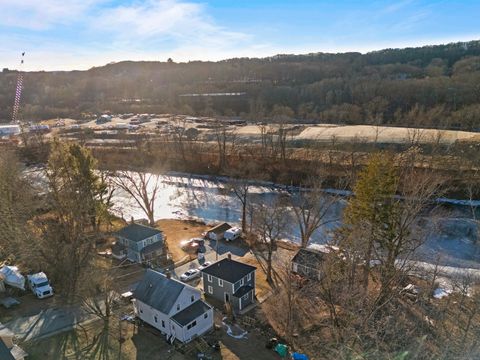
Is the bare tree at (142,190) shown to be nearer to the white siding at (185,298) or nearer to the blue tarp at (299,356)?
the white siding at (185,298)

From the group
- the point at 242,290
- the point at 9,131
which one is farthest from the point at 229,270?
the point at 9,131

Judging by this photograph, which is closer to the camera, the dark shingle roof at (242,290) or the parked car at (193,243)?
the dark shingle roof at (242,290)

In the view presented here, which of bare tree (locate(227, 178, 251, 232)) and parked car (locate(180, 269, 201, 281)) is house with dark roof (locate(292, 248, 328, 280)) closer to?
parked car (locate(180, 269, 201, 281))

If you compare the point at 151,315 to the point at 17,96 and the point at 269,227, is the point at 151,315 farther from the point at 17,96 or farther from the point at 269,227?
the point at 17,96

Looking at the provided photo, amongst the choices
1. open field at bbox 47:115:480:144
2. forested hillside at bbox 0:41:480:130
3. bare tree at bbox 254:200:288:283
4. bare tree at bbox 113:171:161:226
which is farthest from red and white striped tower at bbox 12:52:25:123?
bare tree at bbox 254:200:288:283

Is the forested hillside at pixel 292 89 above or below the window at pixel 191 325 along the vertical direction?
above

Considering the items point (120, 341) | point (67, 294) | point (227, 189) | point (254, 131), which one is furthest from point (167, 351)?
point (254, 131)

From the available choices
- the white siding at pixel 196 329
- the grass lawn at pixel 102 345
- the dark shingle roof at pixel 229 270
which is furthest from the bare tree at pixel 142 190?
the white siding at pixel 196 329
